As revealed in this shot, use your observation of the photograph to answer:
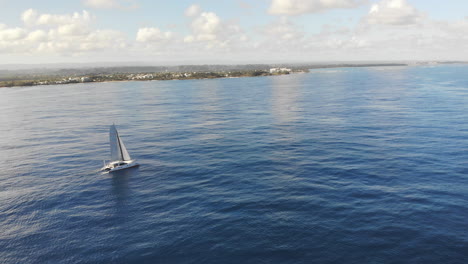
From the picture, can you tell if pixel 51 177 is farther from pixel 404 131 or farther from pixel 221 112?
pixel 404 131

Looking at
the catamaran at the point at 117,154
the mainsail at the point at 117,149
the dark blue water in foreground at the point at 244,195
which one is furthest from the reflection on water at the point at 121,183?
the mainsail at the point at 117,149

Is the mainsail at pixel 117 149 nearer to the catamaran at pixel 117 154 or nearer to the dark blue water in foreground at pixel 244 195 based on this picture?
the catamaran at pixel 117 154

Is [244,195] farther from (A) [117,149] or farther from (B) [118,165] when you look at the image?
(A) [117,149]

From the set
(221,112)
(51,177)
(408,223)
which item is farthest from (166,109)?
(408,223)

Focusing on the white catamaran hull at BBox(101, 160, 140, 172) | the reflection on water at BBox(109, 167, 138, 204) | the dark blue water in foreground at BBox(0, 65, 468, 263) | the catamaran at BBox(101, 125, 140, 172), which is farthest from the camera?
the catamaran at BBox(101, 125, 140, 172)

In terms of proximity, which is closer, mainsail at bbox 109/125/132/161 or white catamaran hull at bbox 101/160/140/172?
white catamaran hull at bbox 101/160/140/172

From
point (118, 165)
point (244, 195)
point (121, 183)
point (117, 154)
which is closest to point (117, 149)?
point (117, 154)

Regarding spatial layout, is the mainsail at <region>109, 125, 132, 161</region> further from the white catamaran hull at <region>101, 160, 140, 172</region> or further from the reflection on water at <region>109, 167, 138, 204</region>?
the reflection on water at <region>109, 167, 138, 204</region>

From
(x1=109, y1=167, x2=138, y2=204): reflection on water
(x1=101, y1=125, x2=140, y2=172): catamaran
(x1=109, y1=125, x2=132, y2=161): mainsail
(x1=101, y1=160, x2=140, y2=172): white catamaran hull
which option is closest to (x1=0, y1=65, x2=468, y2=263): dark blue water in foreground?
(x1=109, y1=167, x2=138, y2=204): reflection on water
